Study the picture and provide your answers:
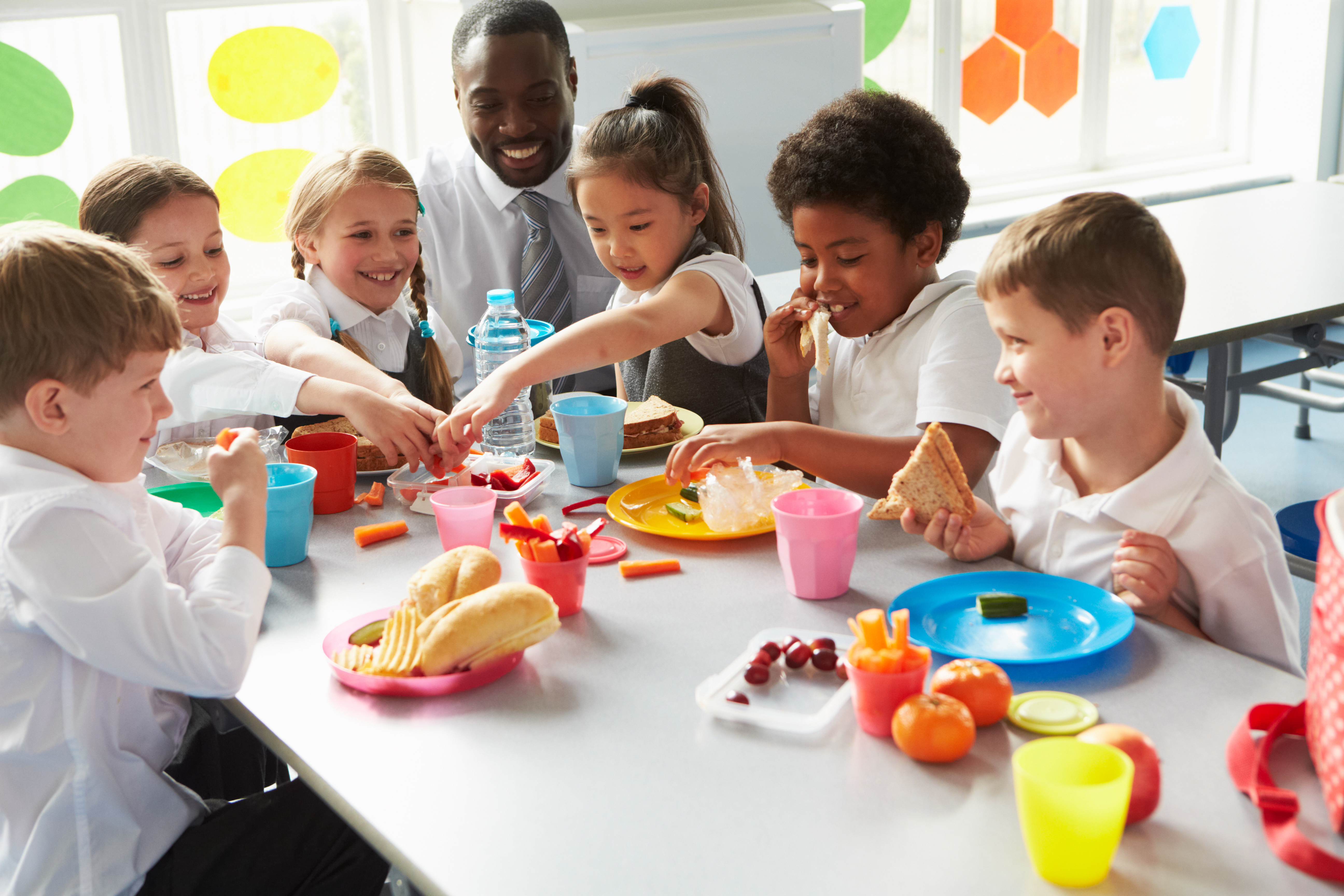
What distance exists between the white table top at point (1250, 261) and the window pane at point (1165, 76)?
1416mm

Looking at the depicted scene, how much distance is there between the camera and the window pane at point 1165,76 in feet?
17.1

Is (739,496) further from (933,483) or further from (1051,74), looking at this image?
(1051,74)

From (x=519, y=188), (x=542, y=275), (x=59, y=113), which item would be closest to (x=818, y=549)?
(x=542, y=275)

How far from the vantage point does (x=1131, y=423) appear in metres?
1.28

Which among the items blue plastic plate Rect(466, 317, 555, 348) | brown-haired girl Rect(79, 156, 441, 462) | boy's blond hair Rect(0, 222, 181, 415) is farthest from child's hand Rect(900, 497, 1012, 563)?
blue plastic plate Rect(466, 317, 555, 348)

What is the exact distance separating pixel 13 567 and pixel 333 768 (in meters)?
0.34

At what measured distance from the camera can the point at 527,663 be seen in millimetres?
1137

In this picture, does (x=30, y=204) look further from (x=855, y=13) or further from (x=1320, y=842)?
(x=1320, y=842)

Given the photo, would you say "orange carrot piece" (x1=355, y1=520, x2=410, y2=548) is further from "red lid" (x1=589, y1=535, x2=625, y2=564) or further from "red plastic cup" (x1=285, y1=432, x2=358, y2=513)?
"red lid" (x1=589, y1=535, x2=625, y2=564)

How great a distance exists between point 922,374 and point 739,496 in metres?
0.39

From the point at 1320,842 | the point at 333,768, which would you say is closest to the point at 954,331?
the point at 1320,842

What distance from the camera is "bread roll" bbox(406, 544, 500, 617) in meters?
1.16

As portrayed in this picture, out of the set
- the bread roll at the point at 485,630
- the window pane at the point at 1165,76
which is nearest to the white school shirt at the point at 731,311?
the bread roll at the point at 485,630

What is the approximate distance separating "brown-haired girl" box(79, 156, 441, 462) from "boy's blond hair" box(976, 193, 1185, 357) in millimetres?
862
